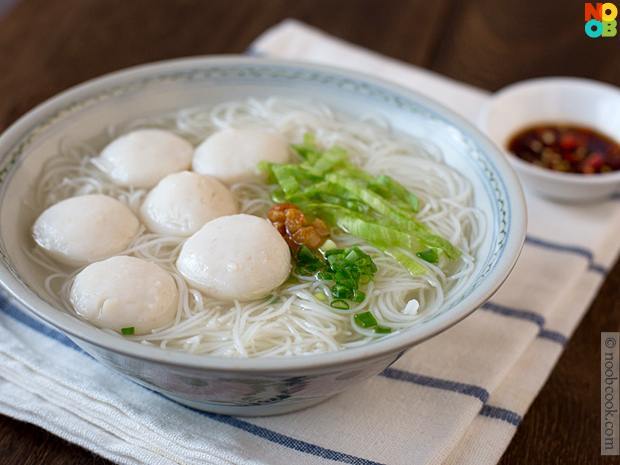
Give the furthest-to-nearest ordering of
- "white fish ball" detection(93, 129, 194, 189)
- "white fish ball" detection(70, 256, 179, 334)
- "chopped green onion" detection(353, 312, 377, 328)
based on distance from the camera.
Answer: "white fish ball" detection(93, 129, 194, 189) < "chopped green onion" detection(353, 312, 377, 328) < "white fish ball" detection(70, 256, 179, 334)

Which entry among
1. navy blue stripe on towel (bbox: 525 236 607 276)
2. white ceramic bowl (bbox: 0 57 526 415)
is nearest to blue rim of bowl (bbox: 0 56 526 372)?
white ceramic bowl (bbox: 0 57 526 415)

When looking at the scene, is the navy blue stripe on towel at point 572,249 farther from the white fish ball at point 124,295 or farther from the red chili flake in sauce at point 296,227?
the white fish ball at point 124,295

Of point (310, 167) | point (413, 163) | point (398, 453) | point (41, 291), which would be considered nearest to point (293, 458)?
point (398, 453)

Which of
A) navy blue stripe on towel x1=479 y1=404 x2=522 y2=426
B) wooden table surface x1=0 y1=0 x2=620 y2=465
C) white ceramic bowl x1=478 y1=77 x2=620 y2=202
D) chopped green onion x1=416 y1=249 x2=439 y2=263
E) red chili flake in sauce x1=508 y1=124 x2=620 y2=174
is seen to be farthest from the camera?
wooden table surface x1=0 y1=0 x2=620 y2=465

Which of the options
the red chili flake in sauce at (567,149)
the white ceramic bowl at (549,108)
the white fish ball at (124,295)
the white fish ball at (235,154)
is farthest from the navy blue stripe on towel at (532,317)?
the white fish ball at (124,295)

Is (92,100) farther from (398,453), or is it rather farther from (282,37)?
(398,453)

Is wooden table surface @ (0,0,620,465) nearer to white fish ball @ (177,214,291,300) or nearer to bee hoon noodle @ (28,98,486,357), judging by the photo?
bee hoon noodle @ (28,98,486,357)

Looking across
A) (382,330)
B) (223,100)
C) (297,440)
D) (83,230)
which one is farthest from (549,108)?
(83,230)
